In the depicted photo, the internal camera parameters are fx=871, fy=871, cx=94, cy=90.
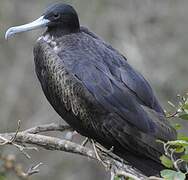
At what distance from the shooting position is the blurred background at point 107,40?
8.44m

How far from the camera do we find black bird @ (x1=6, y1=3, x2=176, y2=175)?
4.21 metres

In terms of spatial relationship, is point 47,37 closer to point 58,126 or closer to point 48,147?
point 58,126

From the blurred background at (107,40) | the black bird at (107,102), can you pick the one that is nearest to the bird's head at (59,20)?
the black bird at (107,102)

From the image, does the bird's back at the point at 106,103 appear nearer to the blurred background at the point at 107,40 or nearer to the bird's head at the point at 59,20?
the bird's head at the point at 59,20

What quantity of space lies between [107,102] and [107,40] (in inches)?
168

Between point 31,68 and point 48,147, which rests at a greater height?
point 48,147

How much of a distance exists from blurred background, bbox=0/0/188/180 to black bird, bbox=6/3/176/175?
383cm

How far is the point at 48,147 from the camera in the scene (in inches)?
156

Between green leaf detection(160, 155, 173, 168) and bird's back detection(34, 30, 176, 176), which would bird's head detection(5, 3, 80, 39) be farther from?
green leaf detection(160, 155, 173, 168)

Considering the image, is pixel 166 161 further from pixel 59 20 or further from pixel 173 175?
pixel 59 20

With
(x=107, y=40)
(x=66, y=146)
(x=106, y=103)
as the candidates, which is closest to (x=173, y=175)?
(x=66, y=146)

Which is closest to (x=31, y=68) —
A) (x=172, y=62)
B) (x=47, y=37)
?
(x=172, y=62)

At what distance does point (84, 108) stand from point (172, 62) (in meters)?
4.53

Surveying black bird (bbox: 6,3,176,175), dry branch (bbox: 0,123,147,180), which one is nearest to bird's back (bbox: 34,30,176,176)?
black bird (bbox: 6,3,176,175)
